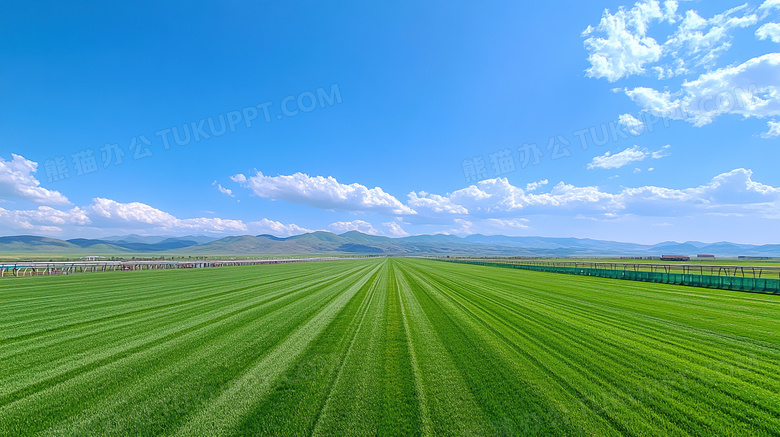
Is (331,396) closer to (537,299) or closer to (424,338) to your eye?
(424,338)

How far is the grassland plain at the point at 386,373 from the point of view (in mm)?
4207

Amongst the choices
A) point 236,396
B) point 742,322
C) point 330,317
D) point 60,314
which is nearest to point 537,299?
point 742,322

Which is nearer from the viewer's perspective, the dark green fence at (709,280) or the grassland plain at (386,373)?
the grassland plain at (386,373)

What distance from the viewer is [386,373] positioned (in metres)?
5.92

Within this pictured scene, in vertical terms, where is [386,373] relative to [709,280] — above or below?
below

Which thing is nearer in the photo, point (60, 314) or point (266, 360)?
point (266, 360)

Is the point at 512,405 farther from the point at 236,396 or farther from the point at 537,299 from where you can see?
the point at 537,299

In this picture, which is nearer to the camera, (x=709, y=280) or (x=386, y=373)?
(x=386, y=373)

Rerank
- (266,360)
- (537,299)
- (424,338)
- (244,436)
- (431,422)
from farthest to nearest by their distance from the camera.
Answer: (537,299) → (424,338) → (266,360) → (431,422) → (244,436)

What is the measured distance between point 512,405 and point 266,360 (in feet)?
16.4

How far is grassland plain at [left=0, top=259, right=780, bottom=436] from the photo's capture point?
4207 millimetres

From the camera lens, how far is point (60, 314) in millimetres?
10617

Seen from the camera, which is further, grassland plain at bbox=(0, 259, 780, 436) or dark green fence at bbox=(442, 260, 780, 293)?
dark green fence at bbox=(442, 260, 780, 293)

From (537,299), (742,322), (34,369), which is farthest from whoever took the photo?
(537,299)
